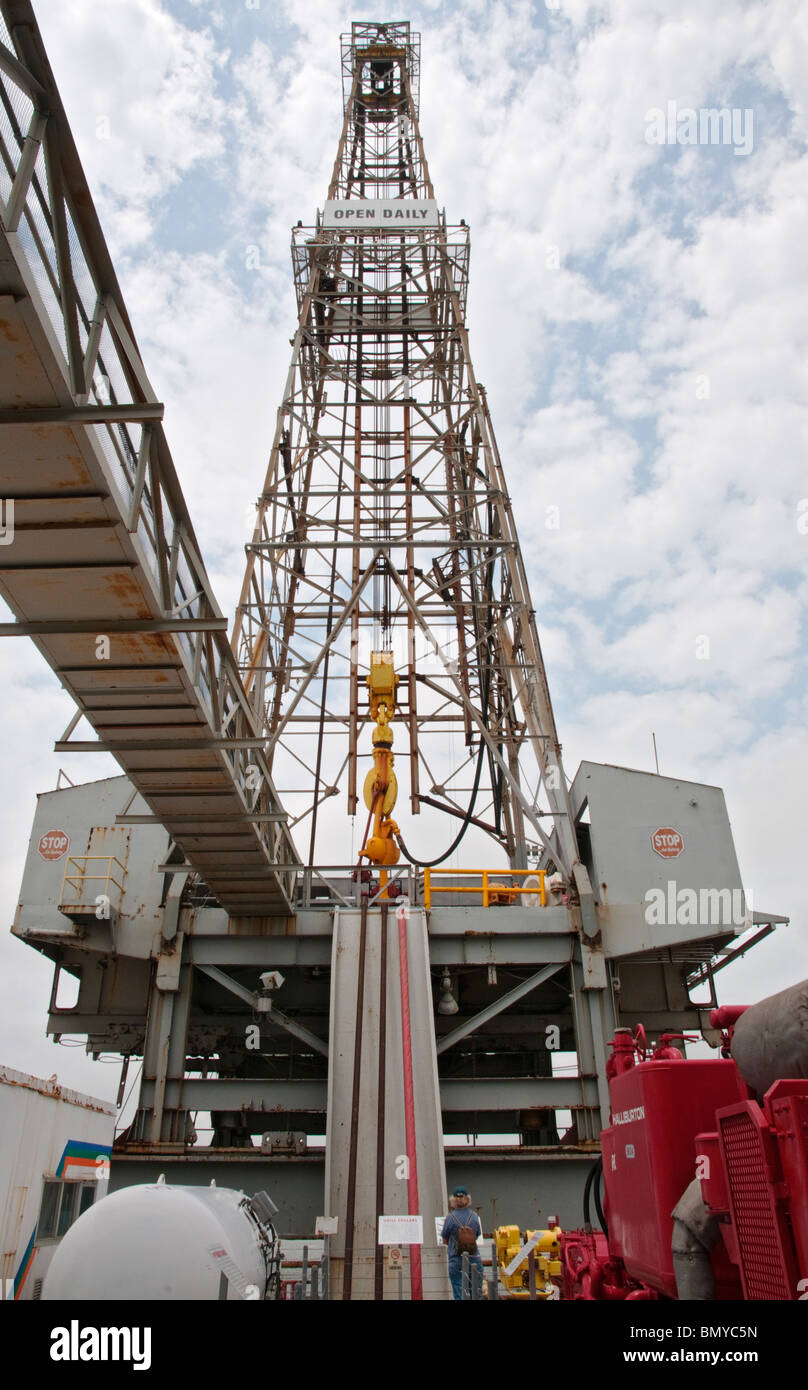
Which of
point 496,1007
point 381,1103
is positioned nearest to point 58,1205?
point 381,1103

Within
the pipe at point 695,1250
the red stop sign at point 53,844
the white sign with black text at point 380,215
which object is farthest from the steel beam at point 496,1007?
the white sign with black text at point 380,215

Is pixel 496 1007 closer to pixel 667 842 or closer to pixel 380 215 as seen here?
pixel 667 842

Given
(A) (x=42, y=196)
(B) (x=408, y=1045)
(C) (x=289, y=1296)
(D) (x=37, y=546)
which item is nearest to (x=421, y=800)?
(B) (x=408, y=1045)

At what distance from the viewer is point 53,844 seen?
679 inches

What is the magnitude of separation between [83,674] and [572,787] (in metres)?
11.2

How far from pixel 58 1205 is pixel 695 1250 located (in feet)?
27.5

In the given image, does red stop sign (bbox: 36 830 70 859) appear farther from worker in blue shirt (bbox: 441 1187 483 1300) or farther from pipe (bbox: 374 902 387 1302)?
worker in blue shirt (bbox: 441 1187 483 1300)

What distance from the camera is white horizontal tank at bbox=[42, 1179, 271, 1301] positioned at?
6.77 m

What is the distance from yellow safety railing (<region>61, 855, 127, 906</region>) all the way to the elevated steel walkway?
418cm

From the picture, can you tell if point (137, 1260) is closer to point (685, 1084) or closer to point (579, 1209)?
point (685, 1084)

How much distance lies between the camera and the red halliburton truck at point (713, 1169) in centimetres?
455

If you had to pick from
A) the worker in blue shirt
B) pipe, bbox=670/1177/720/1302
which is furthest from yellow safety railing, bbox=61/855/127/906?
pipe, bbox=670/1177/720/1302

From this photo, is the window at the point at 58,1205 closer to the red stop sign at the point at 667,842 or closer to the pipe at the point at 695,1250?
the pipe at the point at 695,1250

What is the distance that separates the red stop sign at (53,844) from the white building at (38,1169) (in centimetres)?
565
